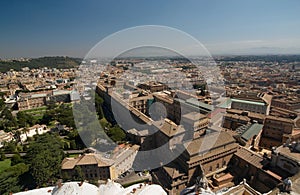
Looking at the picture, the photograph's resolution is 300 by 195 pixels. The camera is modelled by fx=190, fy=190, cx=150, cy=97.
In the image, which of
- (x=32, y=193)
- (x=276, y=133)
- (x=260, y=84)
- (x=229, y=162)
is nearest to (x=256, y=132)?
(x=276, y=133)

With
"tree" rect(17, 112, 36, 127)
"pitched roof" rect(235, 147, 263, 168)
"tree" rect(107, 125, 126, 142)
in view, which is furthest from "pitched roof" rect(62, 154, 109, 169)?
"tree" rect(17, 112, 36, 127)

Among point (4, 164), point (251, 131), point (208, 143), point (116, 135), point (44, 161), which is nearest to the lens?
point (208, 143)

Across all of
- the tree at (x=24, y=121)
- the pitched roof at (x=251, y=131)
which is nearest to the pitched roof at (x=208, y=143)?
the pitched roof at (x=251, y=131)

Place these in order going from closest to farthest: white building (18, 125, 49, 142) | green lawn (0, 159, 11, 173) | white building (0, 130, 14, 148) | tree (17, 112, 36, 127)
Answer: green lawn (0, 159, 11, 173)
white building (0, 130, 14, 148)
white building (18, 125, 49, 142)
tree (17, 112, 36, 127)

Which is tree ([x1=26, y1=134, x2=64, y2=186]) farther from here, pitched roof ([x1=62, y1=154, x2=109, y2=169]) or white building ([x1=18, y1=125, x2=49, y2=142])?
white building ([x1=18, y1=125, x2=49, y2=142])

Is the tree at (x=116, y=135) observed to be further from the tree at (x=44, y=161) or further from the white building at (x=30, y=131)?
the white building at (x=30, y=131)

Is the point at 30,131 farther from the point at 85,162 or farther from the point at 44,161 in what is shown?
the point at 85,162

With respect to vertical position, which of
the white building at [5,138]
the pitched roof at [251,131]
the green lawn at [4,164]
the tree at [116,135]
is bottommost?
the green lawn at [4,164]

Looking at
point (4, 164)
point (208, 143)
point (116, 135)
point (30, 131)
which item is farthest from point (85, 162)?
point (30, 131)
